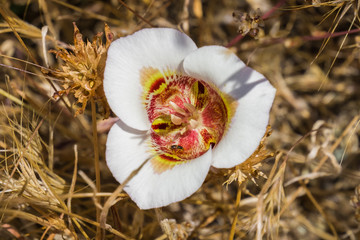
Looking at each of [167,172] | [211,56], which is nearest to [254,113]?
[211,56]

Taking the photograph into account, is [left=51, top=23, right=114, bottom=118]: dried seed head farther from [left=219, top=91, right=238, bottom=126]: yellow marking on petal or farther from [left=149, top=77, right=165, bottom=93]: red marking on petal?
[left=219, top=91, right=238, bottom=126]: yellow marking on petal

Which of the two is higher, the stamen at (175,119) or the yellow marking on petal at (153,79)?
the yellow marking on petal at (153,79)

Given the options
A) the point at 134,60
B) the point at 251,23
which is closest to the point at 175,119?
the point at 134,60

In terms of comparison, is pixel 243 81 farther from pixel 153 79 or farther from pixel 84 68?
pixel 84 68

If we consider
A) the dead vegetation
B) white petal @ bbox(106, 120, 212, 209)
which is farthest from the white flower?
the dead vegetation

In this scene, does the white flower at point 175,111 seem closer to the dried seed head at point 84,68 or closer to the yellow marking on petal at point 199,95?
the yellow marking on petal at point 199,95

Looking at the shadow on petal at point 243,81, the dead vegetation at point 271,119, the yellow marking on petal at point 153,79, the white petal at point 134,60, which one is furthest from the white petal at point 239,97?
the dead vegetation at point 271,119

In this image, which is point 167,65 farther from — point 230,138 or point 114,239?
point 114,239

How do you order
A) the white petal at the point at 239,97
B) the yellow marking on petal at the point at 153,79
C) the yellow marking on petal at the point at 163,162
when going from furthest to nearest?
1. the yellow marking on petal at the point at 153,79
2. the yellow marking on petal at the point at 163,162
3. the white petal at the point at 239,97
